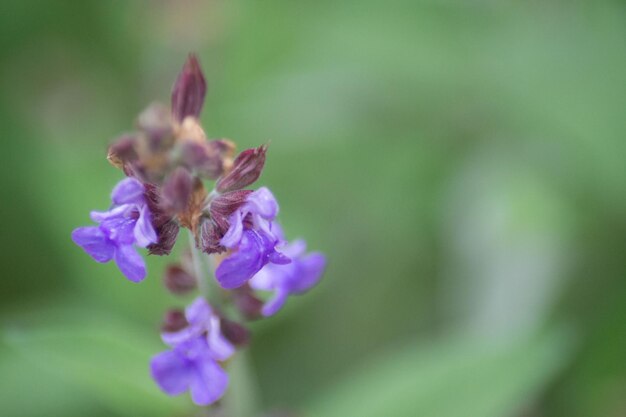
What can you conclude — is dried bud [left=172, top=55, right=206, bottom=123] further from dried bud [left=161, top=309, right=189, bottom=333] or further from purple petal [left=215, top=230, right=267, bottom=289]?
dried bud [left=161, top=309, right=189, bottom=333]

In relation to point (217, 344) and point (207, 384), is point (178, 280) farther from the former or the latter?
point (207, 384)

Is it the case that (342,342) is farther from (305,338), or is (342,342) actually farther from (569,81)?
(569,81)

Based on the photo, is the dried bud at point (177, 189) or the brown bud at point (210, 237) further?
the brown bud at point (210, 237)

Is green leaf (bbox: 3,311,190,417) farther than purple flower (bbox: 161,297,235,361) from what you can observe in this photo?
Yes

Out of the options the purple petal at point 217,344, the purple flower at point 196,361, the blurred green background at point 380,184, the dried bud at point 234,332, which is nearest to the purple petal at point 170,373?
the purple flower at point 196,361

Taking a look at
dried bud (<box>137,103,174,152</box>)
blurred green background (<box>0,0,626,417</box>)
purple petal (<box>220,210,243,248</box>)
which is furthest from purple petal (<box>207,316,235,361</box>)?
blurred green background (<box>0,0,626,417</box>)

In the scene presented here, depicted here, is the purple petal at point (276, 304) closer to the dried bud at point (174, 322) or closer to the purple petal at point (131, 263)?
the dried bud at point (174, 322)

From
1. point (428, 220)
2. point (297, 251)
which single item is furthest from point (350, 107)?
point (297, 251)
